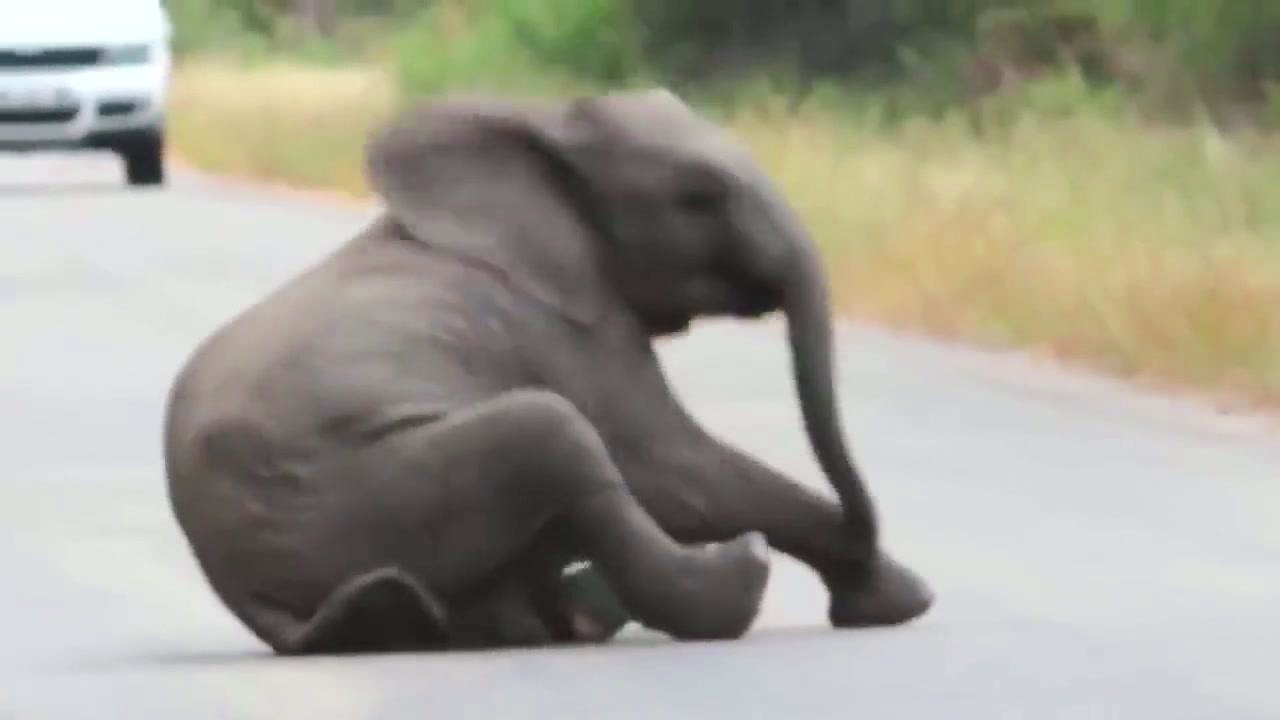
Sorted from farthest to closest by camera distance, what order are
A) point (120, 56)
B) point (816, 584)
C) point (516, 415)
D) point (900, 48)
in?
1. point (900, 48)
2. point (120, 56)
3. point (816, 584)
4. point (516, 415)

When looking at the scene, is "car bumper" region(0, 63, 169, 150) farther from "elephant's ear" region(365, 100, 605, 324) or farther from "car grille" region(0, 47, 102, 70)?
"elephant's ear" region(365, 100, 605, 324)

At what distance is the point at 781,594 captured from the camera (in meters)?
8.11

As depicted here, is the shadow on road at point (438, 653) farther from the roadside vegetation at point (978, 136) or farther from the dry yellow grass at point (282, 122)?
the dry yellow grass at point (282, 122)

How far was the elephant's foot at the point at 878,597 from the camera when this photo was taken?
23.9 feet

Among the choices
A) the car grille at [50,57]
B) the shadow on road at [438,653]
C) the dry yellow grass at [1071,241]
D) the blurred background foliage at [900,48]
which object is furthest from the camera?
the car grille at [50,57]

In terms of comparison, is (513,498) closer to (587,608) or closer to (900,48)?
(587,608)

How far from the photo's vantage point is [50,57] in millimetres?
26875

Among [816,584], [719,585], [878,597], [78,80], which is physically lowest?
[78,80]

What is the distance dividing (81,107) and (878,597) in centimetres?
2008

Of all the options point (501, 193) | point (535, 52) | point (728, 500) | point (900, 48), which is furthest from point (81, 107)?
point (728, 500)

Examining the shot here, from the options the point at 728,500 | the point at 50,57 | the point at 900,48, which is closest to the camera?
the point at 728,500

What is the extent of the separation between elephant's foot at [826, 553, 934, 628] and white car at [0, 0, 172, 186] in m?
19.8

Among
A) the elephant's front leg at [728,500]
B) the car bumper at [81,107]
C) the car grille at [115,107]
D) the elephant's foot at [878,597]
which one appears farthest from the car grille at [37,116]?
the elephant's front leg at [728,500]

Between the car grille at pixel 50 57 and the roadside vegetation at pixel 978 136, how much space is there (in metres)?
1.69
